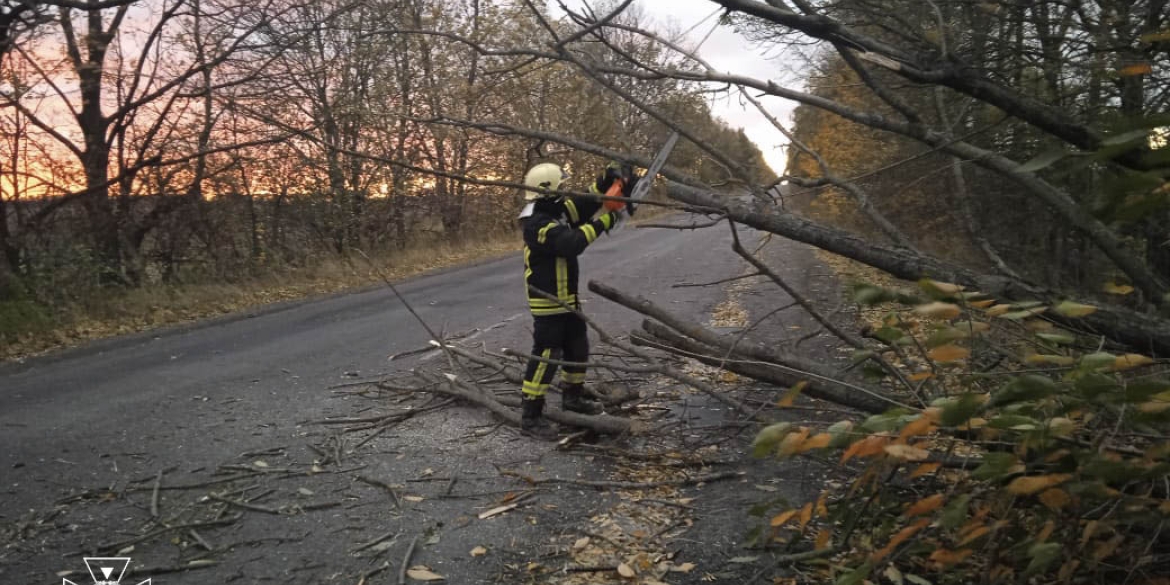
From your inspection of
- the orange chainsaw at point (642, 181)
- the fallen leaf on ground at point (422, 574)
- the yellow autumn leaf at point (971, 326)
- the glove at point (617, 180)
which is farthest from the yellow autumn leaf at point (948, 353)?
the glove at point (617, 180)

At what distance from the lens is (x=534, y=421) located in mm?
4875

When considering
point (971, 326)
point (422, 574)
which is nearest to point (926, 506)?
point (971, 326)

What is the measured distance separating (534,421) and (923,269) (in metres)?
2.65

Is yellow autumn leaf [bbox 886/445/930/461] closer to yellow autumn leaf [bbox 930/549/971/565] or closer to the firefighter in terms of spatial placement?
yellow autumn leaf [bbox 930/549/971/565]

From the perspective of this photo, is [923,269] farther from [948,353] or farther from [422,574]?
[422,574]

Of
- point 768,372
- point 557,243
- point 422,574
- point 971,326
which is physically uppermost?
point 557,243

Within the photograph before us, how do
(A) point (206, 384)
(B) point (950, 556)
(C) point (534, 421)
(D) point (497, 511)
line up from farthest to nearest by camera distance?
1. (A) point (206, 384)
2. (C) point (534, 421)
3. (D) point (497, 511)
4. (B) point (950, 556)

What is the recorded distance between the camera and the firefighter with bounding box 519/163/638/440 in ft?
15.6

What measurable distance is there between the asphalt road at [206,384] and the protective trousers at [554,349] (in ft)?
1.45

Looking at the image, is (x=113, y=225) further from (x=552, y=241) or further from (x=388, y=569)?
(x=388, y=569)

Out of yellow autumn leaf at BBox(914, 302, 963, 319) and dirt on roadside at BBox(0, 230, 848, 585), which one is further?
dirt on roadside at BBox(0, 230, 848, 585)

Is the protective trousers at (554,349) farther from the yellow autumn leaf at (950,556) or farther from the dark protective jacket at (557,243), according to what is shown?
the yellow autumn leaf at (950,556)

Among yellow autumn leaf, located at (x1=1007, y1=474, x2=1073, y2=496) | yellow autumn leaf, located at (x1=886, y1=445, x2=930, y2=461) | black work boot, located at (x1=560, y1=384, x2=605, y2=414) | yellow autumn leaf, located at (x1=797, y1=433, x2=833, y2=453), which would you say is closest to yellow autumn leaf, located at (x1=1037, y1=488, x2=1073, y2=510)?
yellow autumn leaf, located at (x1=1007, y1=474, x2=1073, y2=496)

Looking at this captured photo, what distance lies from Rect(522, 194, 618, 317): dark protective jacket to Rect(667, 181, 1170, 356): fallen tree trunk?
91 cm
